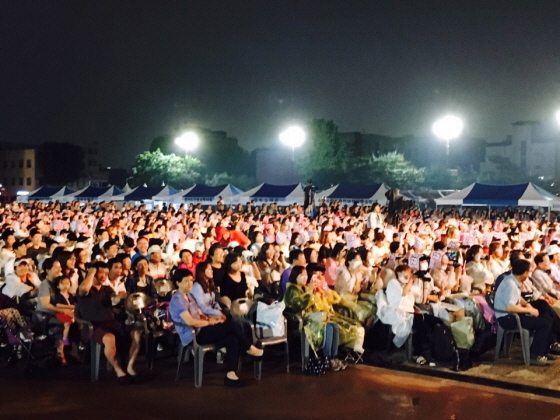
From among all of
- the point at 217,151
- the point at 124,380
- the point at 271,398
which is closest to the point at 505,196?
the point at 271,398

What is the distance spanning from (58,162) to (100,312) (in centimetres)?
8890

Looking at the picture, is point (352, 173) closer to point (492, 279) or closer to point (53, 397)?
point (492, 279)

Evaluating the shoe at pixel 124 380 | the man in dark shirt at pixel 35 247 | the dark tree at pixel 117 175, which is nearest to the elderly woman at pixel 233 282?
the shoe at pixel 124 380

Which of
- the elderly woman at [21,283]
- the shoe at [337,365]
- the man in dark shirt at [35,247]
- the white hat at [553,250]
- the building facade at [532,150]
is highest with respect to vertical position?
the building facade at [532,150]

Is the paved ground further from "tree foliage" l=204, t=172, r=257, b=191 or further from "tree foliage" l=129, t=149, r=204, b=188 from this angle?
"tree foliage" l=204, t=172, r=257, b=191

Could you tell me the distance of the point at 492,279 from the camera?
30.3ft

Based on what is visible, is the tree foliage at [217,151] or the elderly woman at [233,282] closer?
the elderly woman at [233,282]

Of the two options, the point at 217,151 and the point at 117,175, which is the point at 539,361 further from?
the point at 117,175

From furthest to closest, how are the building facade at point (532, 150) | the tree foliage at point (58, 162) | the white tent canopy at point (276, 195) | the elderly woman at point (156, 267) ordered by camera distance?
1. the tree foliage at point (58, 162)
2. the building facade at point (532, 150)
3. the white tent canopy at point (276, 195)
4. the elderly woman at point (156, 267)

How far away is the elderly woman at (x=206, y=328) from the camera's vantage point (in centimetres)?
670

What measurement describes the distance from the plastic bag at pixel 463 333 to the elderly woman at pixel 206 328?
2.33 meters

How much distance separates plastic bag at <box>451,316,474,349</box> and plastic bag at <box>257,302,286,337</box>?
2.05m

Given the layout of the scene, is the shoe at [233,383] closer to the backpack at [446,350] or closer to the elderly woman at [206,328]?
the elderly woman at [206,328]

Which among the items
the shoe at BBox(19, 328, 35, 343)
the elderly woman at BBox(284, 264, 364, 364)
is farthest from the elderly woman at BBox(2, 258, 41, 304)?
the elderly woman at BBox(284, 264, 364, 364)
